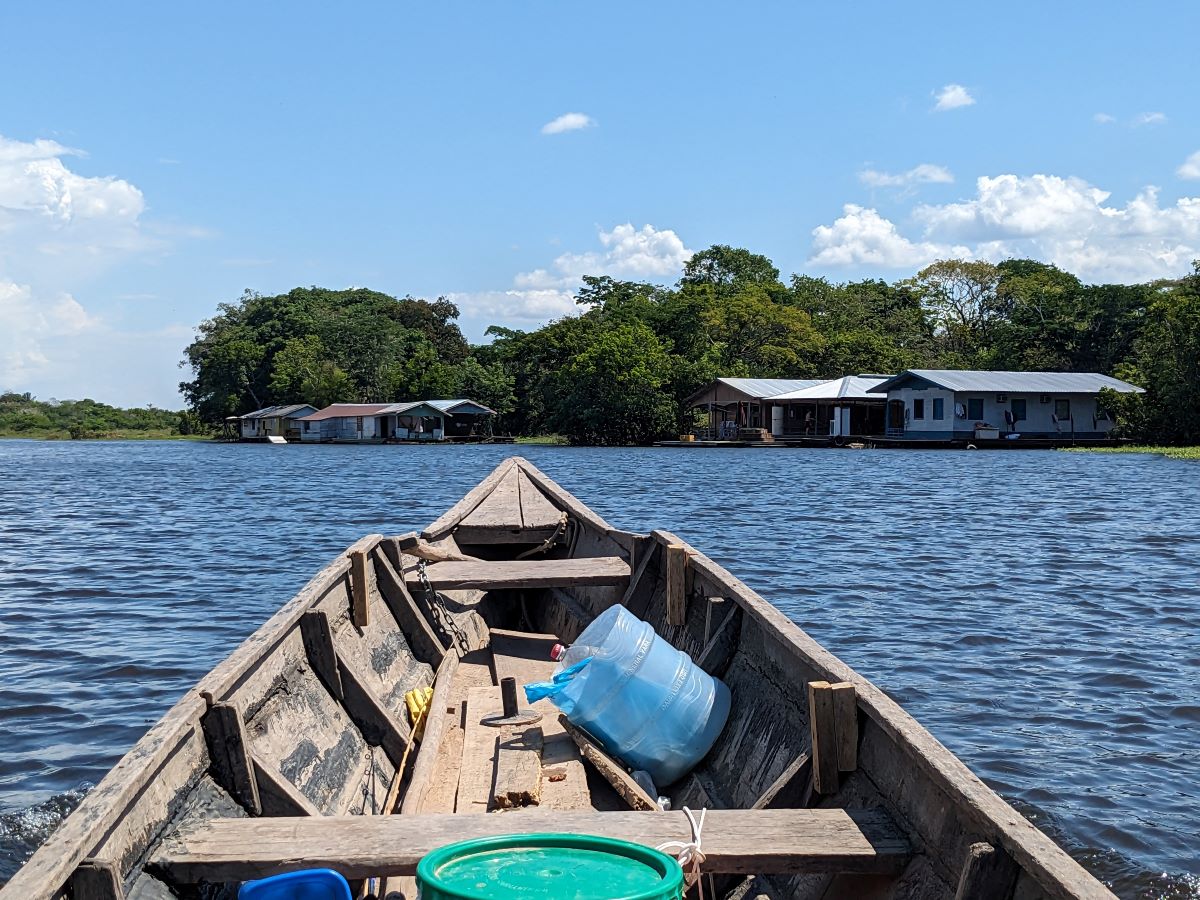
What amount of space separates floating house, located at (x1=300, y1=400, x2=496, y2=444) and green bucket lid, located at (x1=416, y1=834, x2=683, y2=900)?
66.0 meters

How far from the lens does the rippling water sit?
6680mm

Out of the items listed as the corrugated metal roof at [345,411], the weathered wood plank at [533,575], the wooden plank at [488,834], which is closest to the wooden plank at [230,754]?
the wooden plank at [488,834]

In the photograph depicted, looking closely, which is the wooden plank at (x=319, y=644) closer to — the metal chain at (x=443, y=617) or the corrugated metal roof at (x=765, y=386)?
the metal chain at (x=443, y=617)

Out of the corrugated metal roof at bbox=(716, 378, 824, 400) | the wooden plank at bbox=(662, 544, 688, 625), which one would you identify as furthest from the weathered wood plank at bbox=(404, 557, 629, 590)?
the corrugated metal roof at bbox=(716, 378, 824, 400)

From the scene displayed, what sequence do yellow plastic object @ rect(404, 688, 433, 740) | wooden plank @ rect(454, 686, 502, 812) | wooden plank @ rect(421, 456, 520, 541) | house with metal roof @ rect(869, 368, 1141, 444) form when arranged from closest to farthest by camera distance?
wooden plank @ rect(454, 686, 502, 812)
yellow plastic object @ rect(404, 688, 433, 740)
wooden plank @ rect(421, 456, 520, 541)
house with metal roof @ rect(869, 368, 1141, 444)

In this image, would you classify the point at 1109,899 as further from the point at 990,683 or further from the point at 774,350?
the point at 774,350

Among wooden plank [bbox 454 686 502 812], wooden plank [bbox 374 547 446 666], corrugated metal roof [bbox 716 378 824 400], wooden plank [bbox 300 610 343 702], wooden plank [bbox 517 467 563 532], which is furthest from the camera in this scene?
corrugated metal roof [bbox 716 378 824 400]

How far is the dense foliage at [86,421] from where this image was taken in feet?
359

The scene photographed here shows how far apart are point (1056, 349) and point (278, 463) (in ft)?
130

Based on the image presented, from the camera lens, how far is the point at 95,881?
273 centimetres

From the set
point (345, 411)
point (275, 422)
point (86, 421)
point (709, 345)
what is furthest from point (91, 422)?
point (709, 345)

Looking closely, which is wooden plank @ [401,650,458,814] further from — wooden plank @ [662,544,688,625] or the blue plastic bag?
wooden plank @ [662,544,688,625]

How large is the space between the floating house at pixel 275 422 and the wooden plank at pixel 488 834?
7569cm

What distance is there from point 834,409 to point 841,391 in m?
4.00
